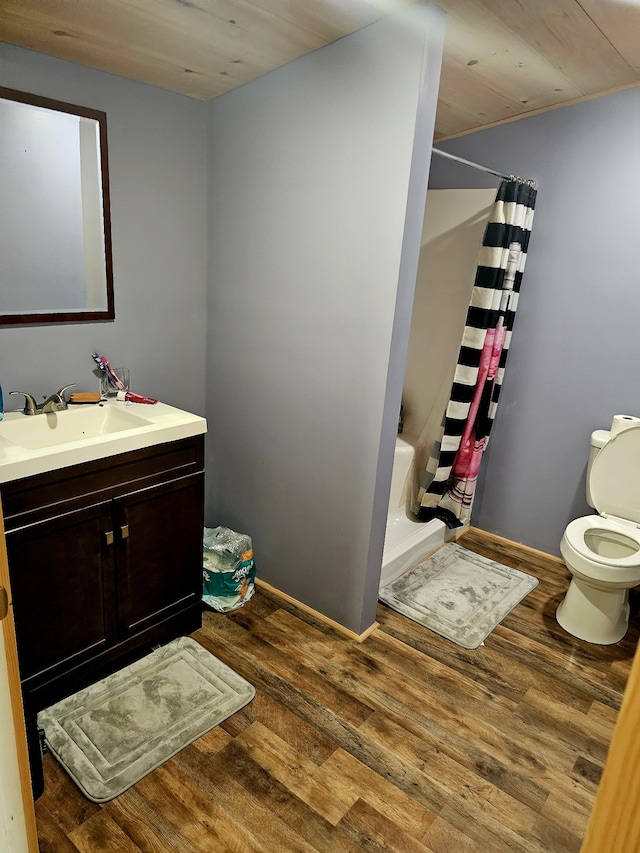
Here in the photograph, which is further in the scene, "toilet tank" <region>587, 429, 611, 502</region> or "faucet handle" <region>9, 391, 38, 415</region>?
"toilet tank" <region>587, 429, 611, 502</region>

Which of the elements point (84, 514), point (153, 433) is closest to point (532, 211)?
point (153, 433)

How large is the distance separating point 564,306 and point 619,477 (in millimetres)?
909

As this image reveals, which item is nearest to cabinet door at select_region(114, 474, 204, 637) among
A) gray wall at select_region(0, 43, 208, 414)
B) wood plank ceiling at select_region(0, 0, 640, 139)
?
gray wall at select_region(0, 43, 208, 414)

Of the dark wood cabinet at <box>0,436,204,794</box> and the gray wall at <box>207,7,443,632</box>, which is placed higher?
the gray wall at <box>207,7,443,632</box>

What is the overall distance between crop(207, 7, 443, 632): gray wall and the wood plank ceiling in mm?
126

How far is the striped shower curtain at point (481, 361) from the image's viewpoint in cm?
262

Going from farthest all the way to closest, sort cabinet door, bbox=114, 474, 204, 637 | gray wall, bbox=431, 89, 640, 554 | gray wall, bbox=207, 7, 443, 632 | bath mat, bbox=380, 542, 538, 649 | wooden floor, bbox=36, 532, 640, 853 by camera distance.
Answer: gray wall, bbox=431, 89, 640, 554 < bath mat, bbox=380, 542, 538, 649 < cabinet door, bbox=114, 474, 204, 637 < gray wall, bbox=207, 7, 443, 632 < wooden floor, bbox=36, 532, 640, 853

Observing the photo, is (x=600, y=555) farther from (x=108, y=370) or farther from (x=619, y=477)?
(x=108, y=370)

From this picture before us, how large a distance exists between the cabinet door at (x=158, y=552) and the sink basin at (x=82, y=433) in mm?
211

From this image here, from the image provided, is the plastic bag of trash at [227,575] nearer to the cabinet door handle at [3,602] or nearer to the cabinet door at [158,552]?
the cabinet door at [158,552]

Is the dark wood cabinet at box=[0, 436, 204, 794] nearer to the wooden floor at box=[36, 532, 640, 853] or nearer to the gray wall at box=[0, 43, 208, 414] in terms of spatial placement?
the wooden floor at box=[36, 532, 640, 853]

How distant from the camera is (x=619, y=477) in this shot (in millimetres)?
2562

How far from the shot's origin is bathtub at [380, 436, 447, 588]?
109 inches

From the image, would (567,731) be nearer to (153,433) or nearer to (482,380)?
(482,380)
